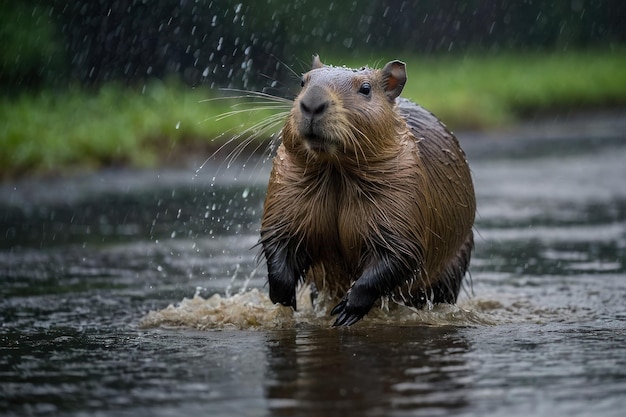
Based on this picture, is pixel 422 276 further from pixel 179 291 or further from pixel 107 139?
pixel 107 139

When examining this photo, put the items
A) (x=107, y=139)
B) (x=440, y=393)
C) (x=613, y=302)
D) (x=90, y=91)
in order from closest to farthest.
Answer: (x=440, y=393) → (x=613, y=302) → (x=107, y=139) → (x=90, y=91)

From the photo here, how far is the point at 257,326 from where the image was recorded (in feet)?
19.6

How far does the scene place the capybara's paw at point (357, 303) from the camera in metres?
5.53

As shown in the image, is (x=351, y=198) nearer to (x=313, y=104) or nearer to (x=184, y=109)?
(x=313, y=104)

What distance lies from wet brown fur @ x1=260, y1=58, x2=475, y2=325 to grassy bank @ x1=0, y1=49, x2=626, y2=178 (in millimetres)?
3433

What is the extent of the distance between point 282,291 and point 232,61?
17702 millimetres

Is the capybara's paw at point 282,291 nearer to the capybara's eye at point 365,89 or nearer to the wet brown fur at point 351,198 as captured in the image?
the wet brown fur at point 351,198

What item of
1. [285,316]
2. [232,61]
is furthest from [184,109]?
[285,316]

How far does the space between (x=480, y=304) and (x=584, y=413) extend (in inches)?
126

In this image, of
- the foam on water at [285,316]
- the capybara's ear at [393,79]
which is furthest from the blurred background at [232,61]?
the capybara's ear at [393,79]

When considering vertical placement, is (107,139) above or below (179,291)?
above

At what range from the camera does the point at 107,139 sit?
1647 centimetres

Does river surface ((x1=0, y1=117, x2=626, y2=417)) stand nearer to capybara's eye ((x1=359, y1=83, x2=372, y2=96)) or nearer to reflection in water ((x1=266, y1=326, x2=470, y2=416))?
reflection in water ((x1=266, y1=326, x2=470, y2=416))

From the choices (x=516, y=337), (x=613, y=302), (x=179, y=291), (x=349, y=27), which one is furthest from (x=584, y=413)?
(x=349, y=27)
